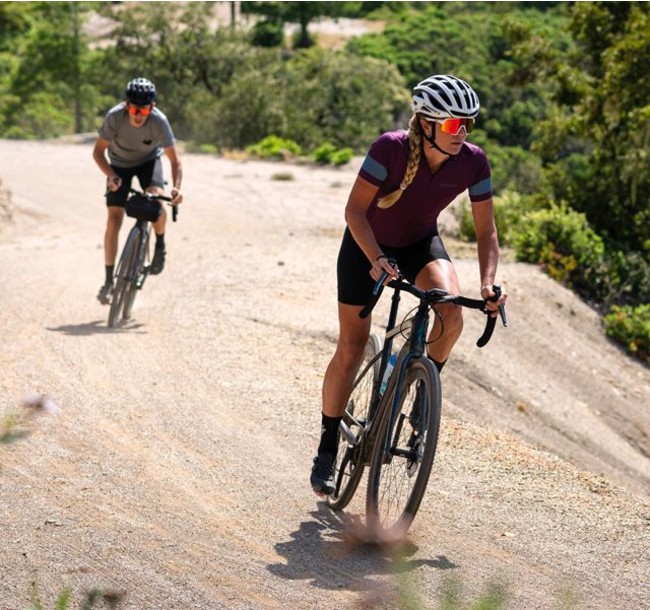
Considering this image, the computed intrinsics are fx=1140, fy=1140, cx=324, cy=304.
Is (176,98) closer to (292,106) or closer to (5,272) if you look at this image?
(292,106)

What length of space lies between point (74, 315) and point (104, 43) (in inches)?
3126

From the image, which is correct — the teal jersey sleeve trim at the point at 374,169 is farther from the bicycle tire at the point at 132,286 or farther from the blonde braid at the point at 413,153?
the bicycle tire at the point at 132,286

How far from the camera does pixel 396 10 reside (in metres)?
98.6

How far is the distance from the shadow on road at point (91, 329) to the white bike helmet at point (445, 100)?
5330 mm

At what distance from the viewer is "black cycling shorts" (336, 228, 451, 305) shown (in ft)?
17.4

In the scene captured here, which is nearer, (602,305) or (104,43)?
(602,305)

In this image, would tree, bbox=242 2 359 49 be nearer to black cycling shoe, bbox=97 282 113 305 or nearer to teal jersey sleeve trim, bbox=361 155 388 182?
black cycling shoe, bbox=97 282 113 305

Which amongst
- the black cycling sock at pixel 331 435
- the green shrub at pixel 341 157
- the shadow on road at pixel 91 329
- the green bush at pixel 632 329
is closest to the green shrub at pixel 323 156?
the green shrub at pixel 341 157

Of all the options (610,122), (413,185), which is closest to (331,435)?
(413,185)

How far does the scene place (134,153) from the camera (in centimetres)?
1025

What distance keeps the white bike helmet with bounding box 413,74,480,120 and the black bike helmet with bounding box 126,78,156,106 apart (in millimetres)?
5033

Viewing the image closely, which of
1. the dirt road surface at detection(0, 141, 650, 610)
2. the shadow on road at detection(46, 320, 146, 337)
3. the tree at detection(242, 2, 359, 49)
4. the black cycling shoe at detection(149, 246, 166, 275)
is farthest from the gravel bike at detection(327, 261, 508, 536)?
the tree at detection(242, 2, 359, 49)

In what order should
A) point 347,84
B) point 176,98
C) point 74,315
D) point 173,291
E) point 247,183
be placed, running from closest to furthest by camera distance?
point 74,315 < point 173,291 < point 247,183 < point 347,84 < point 176,98

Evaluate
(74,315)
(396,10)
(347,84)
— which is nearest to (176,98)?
(347,84)
